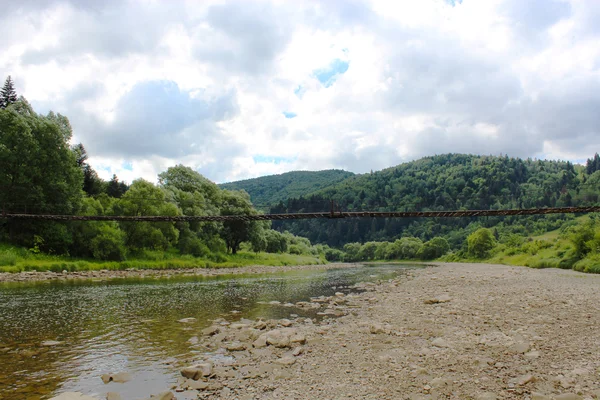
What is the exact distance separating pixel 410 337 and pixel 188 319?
8087 mm

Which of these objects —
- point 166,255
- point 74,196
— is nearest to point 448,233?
point 166,255

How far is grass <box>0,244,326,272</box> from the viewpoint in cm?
3206

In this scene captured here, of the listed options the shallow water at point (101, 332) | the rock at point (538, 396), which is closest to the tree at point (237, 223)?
the shallow water at point (101, 332)

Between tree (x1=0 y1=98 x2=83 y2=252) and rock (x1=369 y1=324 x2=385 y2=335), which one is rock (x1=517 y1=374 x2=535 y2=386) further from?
tree (x1=0 y1=98 x2=83 y2=252)

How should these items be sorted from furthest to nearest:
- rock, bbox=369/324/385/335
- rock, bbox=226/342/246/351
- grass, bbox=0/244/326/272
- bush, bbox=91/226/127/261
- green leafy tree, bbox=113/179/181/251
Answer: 1. green leafy tree, bbox=113/179/181/251
2. bush, bbox=91/226/127/261
3. grass, bbox=0/244/326/272
4. rock, bbox=369/324/385/335
5. rock, bbox=226/342/246/351

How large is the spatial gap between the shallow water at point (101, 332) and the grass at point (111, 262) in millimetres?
11029

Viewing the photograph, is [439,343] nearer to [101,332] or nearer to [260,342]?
[260,342]

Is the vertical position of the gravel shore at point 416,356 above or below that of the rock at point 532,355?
below

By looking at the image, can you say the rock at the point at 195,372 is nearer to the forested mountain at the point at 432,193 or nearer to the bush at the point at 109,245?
the bush at the point at 109,245

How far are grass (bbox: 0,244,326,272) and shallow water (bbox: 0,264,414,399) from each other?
36.2 ft

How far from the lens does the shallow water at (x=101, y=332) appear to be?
765cm

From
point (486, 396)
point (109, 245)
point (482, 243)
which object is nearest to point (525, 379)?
point (486, 396)

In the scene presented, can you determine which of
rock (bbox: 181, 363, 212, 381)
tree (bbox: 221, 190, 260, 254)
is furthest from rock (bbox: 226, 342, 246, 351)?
tree (bbox: 221, 190, 260, 254)

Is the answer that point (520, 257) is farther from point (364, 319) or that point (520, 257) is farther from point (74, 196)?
point (74, 196)
